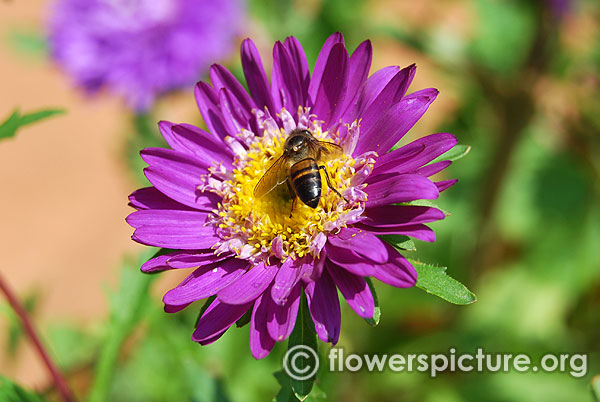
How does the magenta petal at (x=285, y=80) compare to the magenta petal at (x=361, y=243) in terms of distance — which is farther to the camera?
the magenta petal at (x=285, y=80)

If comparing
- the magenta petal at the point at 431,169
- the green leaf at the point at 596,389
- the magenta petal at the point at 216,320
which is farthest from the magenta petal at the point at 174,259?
the green leaf at the point at 596,389

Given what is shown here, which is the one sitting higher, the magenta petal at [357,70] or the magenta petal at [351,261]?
the magenta petal at [357,70]

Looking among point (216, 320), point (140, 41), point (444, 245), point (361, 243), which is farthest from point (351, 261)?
point (140, 41)

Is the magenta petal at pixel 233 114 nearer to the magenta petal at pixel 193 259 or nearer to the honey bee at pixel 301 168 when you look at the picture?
the honey bee at pixel 301 168

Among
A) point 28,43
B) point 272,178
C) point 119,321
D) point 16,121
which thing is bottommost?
point 119,321

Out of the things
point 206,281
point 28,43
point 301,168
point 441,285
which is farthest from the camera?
point 28,43

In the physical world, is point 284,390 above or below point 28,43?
below

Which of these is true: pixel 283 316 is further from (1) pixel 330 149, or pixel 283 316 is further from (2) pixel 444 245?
(2) pixel 444 245

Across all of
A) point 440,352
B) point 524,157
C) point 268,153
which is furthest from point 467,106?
point 268,153
